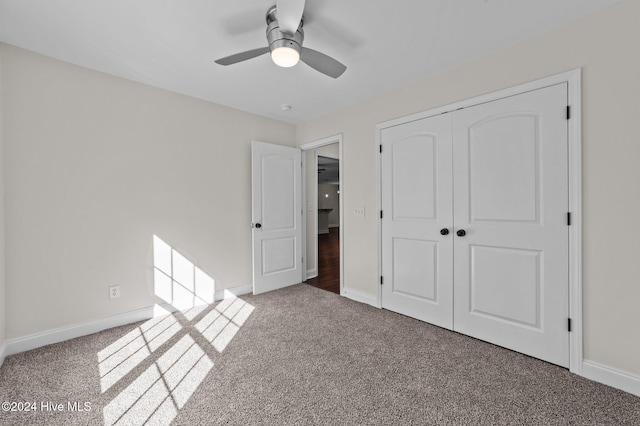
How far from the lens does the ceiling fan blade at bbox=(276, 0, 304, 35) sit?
148 cm

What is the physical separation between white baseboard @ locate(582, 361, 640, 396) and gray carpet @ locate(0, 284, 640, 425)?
0.16ft

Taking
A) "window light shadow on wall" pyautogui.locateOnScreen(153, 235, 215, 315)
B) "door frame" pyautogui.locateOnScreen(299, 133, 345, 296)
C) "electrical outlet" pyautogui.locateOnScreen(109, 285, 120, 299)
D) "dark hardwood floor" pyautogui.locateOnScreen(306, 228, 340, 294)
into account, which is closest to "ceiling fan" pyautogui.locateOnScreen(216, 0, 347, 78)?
"door frame" pyautogui.locateOnScreen(299, 133, 345, 296)

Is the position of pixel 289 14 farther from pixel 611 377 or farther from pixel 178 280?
pixel 611 377

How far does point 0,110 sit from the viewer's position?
2.11 m

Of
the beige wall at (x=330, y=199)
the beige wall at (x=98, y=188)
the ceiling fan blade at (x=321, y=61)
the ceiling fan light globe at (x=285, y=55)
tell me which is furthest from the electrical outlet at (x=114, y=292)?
the beige wall at (x=330, y=199)

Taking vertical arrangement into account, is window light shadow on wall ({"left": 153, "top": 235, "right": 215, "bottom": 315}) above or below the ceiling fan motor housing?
below

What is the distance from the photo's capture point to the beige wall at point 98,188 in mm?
2221

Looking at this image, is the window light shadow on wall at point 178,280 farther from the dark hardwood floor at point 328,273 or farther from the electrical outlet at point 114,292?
the dark hardwood floor at point 328,273

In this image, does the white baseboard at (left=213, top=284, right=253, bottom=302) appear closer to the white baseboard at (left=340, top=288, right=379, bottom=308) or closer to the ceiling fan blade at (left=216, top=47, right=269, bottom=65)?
the white baseboard at (left=340, top=288, right=379, bottom=308)

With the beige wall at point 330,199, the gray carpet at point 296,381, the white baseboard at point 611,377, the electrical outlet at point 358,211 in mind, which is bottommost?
the gray carpet at point 296,381

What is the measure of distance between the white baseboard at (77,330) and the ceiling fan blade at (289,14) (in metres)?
2.90

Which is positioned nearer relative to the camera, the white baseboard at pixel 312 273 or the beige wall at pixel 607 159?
the beige wall at pixel 607 159

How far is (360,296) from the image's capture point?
133 inches

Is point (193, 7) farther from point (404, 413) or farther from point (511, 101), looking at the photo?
point (404, 413)
